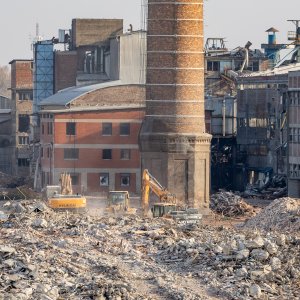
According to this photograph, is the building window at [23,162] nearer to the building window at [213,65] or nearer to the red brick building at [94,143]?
the building window at [213,65]

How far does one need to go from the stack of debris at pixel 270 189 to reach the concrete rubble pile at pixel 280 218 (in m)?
22.5

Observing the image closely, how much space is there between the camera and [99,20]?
95.4m

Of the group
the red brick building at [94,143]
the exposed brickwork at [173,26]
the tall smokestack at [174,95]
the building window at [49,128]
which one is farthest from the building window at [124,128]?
the exposed brickwork at [173,26]

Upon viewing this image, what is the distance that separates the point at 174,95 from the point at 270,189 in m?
12.8

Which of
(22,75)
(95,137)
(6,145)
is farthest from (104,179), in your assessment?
(22,75)

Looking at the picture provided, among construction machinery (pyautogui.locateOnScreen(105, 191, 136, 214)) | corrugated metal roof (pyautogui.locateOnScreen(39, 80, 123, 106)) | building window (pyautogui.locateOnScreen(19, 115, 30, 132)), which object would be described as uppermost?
corrugated metal roof (pyautogui.locateOnScreen(39, 80, 123, 106))

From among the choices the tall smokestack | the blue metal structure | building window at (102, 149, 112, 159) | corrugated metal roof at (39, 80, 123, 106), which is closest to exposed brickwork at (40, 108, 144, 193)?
building window at (102, 149, 112, 159)

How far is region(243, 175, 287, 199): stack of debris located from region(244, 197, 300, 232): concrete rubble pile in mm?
22505

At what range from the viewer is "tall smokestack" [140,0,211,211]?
68.7 m

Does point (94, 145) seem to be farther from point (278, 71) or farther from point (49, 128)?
point (278, 71)

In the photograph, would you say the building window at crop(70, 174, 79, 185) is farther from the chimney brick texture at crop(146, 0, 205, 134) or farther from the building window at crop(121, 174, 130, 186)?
the chimney brick texture at crop(146, 0, 205, 134)

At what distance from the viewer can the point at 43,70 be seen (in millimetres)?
98125

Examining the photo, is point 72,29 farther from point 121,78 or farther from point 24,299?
point 24,299

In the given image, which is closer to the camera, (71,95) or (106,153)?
(106,153)
